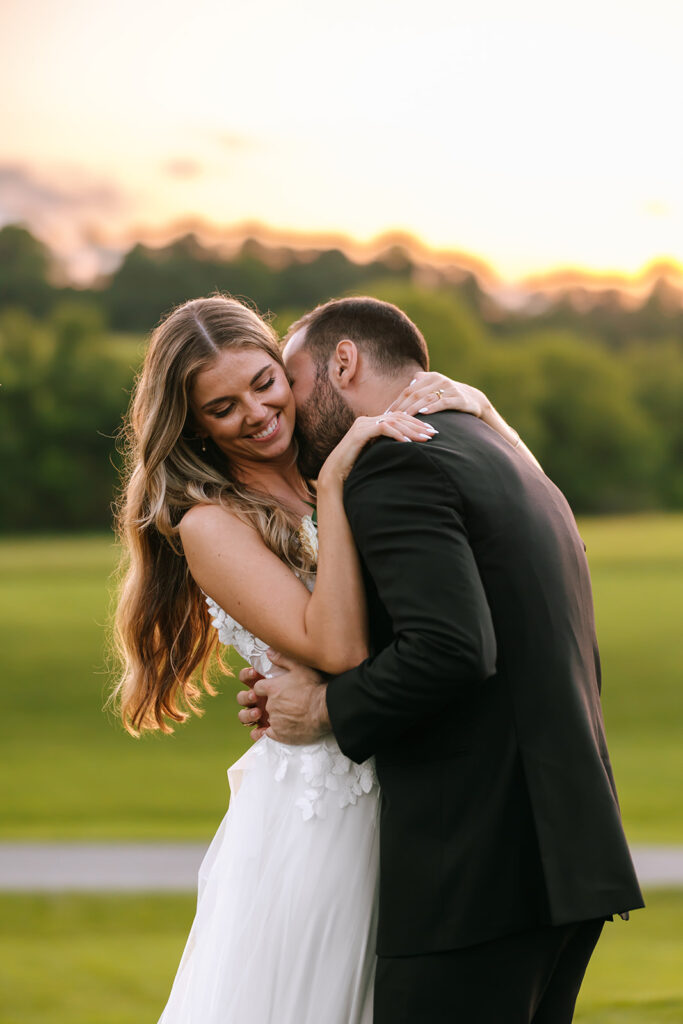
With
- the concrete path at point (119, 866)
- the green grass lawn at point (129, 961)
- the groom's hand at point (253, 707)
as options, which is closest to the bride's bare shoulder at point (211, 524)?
the groom's hand at point (253, 707)

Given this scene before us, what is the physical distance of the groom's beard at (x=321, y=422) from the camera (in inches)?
117

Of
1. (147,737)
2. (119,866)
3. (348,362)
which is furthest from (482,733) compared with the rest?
(147,737)

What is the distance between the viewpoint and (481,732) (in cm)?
247

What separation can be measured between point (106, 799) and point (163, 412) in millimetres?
11788

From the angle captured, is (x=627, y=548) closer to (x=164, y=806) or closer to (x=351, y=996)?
(x=164, y=806)

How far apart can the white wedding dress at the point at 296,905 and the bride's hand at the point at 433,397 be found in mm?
734

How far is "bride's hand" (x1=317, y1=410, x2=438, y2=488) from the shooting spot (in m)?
2.49

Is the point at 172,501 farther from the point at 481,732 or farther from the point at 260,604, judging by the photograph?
the point at 481,732

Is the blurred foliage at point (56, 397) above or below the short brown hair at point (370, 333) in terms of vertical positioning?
above

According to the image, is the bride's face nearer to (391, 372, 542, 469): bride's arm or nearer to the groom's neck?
the groom's neck

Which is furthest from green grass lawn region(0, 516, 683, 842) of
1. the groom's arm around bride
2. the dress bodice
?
the groom's arm around bride

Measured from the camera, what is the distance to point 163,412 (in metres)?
3.06

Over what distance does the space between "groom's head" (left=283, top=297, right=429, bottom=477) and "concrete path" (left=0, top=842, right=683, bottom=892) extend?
518 centimetres

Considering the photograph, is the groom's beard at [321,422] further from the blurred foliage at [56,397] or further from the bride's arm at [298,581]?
the blurred foliage at [56,397]
